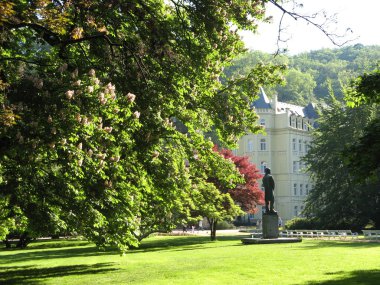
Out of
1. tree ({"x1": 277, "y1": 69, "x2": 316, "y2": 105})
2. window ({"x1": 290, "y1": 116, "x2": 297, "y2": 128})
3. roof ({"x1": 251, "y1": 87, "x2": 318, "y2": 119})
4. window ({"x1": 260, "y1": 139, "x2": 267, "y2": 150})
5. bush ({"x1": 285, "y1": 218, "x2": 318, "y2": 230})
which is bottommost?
bush ({"x1": 285, "y1": 218, "x2": 318, "y2": 230})

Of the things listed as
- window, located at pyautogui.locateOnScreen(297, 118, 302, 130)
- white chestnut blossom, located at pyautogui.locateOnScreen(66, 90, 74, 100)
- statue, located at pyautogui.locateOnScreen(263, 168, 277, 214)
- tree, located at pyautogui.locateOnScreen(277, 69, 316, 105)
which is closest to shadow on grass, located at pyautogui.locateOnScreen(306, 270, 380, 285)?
white chestnut blossom, located at pyautogui.locateOnScreen(66, 90, 74, 100)

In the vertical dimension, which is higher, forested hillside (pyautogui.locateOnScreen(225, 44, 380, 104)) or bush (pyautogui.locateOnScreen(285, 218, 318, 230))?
forested hillside (pyautogui.locateOnScreen(225, 44, 380, 104))

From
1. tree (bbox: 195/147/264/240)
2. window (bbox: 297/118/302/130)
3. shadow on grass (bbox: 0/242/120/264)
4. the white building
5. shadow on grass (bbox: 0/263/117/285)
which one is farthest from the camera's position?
window (bbox: 297/118/302/130)

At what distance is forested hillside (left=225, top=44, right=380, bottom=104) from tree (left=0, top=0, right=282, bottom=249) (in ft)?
293

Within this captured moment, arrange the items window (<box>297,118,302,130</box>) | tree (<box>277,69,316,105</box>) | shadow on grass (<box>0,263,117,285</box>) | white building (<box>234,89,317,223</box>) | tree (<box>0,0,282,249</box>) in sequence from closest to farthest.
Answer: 1. tree (<box>0,0,282,249</box>)
2. shadow on grass (<box>0,263,117,285</box>)
3. white building (<box>234,89,317,223</box>)
4. window (<box>297,118,302,130</box>)
5. tree (<box>277,69,316,105</box>)

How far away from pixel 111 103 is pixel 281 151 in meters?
70.1

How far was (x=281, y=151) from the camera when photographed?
7988 centimetres

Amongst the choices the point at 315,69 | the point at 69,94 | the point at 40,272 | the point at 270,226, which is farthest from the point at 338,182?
the point at 315,69

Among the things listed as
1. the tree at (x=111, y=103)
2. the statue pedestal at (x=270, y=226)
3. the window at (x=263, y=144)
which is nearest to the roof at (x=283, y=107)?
the window at (x=263, y=144)

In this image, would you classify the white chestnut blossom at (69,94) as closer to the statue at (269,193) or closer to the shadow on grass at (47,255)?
the shadow on grass at (47,255)

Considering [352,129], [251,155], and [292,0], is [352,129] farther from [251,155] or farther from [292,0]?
[292,0]

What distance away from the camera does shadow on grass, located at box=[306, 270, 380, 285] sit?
12938mm

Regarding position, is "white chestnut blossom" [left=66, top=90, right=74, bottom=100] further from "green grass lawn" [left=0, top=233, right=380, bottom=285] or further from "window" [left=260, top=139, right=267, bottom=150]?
"window" [left=260, top=139, right=267, bottom=150]

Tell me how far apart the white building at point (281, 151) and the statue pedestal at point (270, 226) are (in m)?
47.4
